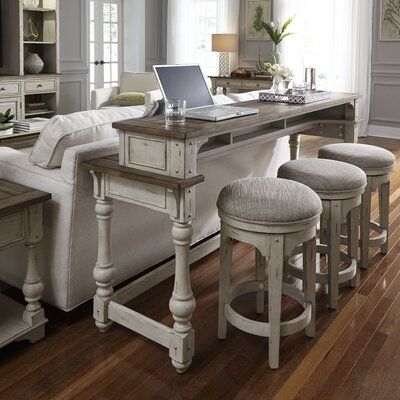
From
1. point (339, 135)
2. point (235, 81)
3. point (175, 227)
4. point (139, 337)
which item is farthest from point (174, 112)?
point (235, 81)

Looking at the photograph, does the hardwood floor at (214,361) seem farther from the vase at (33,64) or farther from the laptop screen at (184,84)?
the vase at (33,64)

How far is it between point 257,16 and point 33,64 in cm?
311

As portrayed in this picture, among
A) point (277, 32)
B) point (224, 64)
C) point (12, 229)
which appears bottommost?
point (12, 229)

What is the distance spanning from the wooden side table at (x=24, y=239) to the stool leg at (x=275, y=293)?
0.90 meters

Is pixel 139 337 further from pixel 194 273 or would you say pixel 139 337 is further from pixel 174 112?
pixel 174 112

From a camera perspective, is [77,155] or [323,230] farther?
[323,230]

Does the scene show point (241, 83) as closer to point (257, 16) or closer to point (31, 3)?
point (257, 16)

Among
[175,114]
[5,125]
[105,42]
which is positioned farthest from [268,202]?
[105,42]

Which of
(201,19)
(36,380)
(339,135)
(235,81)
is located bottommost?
(36,380)

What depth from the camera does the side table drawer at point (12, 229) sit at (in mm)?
2023

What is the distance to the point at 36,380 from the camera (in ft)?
6.48

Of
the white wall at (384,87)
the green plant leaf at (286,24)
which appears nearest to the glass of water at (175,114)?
→ the green plant leaf at (286,24)

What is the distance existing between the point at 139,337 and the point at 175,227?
24.3 inches

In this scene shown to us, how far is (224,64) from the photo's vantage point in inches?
298
